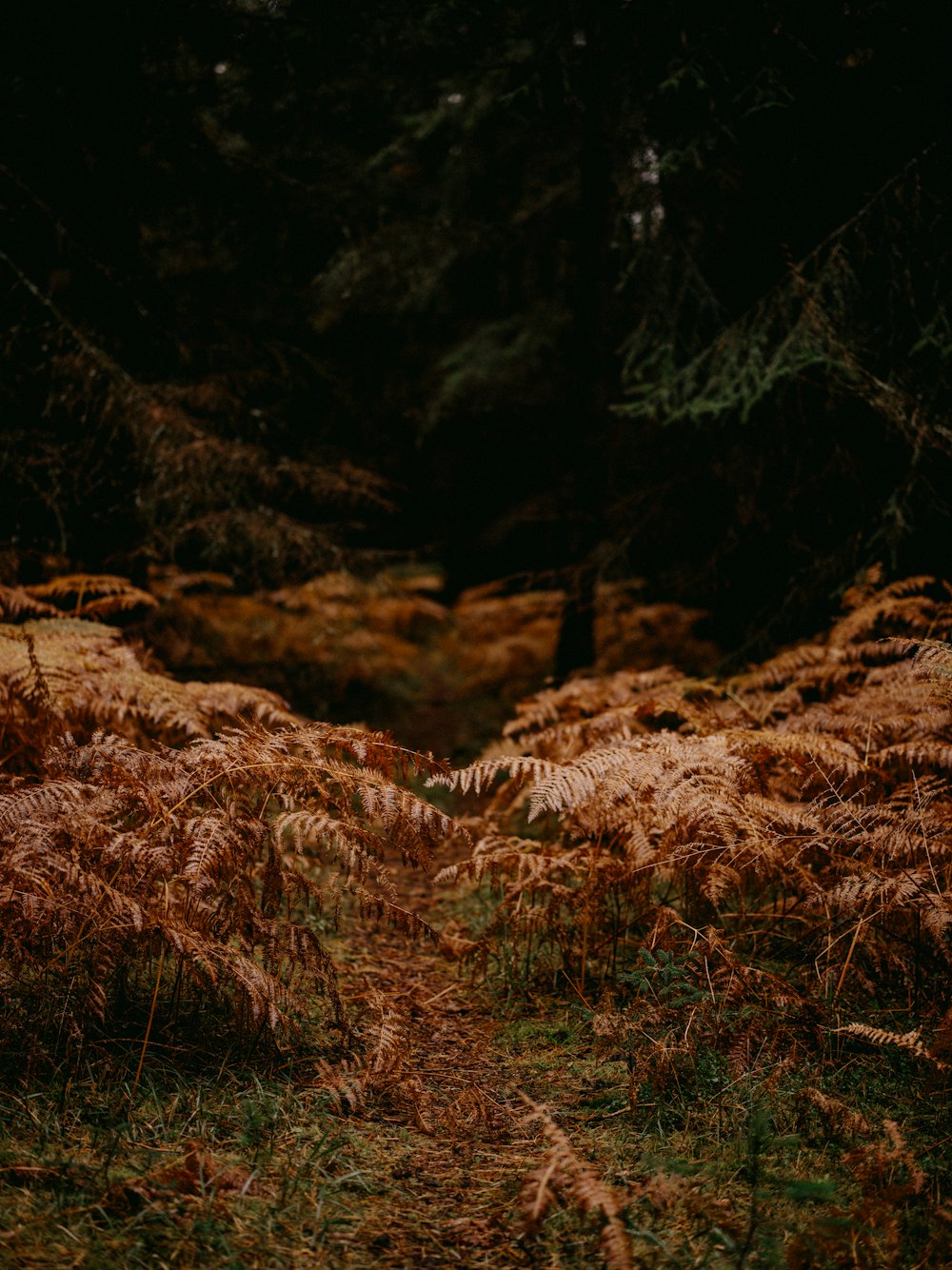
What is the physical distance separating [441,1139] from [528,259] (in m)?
9.57

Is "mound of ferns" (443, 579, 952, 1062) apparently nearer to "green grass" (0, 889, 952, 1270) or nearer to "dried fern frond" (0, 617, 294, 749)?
"green grass" (0, 889, 952, 1270)

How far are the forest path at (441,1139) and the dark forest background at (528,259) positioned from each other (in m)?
3.87

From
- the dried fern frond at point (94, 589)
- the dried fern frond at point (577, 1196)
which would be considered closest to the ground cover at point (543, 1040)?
the dried fern frond at point (577, 1196)

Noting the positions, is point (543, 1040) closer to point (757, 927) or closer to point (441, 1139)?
point (441, 1139)

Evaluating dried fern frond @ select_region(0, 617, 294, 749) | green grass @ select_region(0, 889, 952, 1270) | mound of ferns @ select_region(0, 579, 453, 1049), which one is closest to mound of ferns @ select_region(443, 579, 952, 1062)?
green grass @ select_region(0, 889, 952, 1270)

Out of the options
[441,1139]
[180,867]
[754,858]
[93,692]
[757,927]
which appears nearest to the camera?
[441,1139]

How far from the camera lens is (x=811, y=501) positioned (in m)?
7.26

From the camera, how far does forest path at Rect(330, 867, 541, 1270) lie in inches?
84.4

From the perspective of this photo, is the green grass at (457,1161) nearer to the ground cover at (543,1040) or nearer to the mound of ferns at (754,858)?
the ground cover at (543,1040)

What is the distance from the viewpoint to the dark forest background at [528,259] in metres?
6.08

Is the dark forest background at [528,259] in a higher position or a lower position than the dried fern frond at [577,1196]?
higher

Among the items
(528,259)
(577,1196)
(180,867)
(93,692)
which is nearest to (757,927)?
(577,1196)

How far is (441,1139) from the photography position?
8.67 ft

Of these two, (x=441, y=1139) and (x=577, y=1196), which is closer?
(x=577, y=1196)
